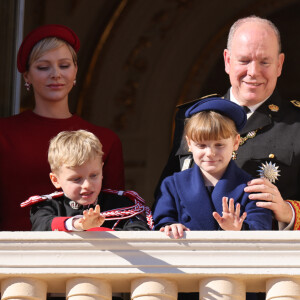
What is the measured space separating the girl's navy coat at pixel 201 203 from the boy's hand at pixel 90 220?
369 mm

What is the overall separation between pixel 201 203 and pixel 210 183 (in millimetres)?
115

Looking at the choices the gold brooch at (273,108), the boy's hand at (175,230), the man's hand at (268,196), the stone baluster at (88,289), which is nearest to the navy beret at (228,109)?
the man's hand at (268,196)

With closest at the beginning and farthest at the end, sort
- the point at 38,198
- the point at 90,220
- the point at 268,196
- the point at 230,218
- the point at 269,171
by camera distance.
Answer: the point at 90,220
the point at 230,218
the point at 268,196
the point at 38,198
the point at 269,171

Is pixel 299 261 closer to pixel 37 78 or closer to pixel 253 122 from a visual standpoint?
pixel 253 122

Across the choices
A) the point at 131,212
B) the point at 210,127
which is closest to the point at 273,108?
the point at 210,127

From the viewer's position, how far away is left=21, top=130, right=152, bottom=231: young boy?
194 inches

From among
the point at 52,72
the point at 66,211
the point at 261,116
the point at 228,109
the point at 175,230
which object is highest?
the point at 52,72

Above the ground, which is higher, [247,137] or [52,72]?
[52,72]

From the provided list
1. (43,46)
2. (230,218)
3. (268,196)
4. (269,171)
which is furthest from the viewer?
(43,46)

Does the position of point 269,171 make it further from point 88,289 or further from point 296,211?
point 88,289

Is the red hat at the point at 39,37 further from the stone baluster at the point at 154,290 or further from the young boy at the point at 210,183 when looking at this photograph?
the stone baluster at the point at 154,290

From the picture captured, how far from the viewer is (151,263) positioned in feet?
15.3

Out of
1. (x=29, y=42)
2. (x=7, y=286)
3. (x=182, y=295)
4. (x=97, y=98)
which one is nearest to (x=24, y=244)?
(x=7, y=286)

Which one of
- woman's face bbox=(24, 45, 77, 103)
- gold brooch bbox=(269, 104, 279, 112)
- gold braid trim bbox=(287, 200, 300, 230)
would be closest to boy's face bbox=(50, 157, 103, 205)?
woman's face bbox=(24, 45, 77, 103)
